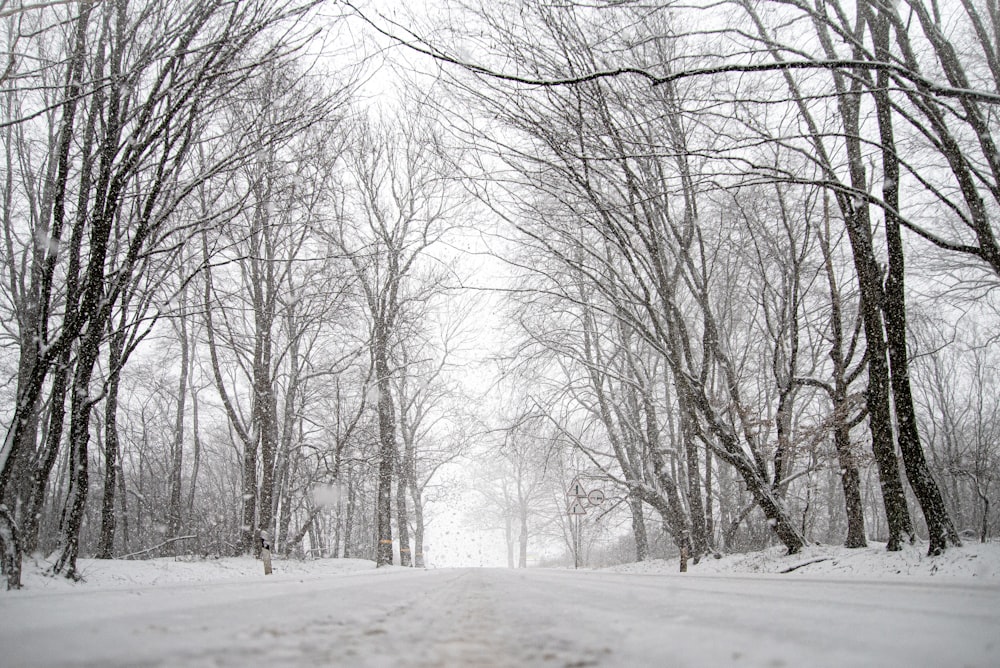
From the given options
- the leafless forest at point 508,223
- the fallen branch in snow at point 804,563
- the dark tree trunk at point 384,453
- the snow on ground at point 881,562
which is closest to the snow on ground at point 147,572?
the leafless forest at point 508,223

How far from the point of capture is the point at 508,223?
32.6ft

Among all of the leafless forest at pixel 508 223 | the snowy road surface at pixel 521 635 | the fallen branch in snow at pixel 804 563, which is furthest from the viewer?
the fallen branch in snow at pixel 804 563

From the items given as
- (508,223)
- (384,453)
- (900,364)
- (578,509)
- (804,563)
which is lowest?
(804,563)

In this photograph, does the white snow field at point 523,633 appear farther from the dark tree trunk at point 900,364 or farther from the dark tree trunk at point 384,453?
the dark tree trunk at point 384,453

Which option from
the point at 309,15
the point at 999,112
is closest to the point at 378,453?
the point at 309,15

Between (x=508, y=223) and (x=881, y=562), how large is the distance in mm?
7534

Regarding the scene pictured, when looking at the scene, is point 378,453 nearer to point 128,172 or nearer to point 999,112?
point 128,172

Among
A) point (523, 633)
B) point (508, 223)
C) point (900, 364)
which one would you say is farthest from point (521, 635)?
point (508, 223)

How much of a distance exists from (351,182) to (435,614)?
16559mm

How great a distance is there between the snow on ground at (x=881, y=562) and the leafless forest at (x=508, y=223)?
17.0 inches

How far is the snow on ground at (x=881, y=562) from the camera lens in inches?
193

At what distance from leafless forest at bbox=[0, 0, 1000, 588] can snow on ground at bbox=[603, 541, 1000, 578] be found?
1.42ft

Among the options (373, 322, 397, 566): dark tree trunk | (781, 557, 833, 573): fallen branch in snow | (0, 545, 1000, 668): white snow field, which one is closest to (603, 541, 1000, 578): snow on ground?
(781, 557, 833, 573): fallen branch in snow

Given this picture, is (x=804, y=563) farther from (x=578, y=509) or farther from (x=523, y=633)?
(x=523, y=633)
